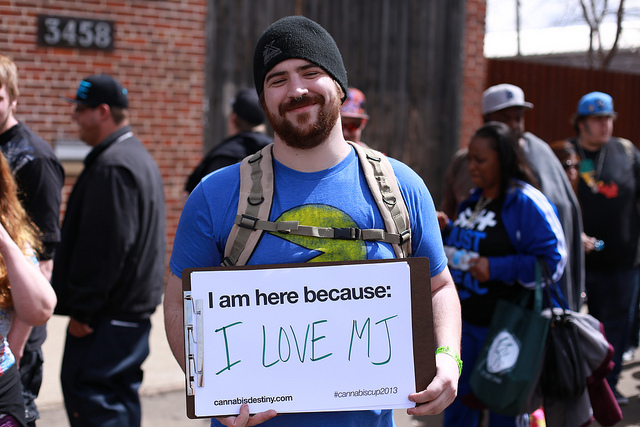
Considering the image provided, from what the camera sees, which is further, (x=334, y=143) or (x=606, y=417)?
(x=606, y=417)

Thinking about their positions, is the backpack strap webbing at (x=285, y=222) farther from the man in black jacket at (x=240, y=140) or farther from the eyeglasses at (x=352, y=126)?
the eyeglasses at (x=352, y=126)

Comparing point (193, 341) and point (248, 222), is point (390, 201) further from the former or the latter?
point (193, 341)

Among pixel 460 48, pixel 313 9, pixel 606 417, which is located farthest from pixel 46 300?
pixel 460 48

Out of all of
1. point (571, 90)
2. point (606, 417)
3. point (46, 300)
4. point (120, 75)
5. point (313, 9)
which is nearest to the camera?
point (46, 300)

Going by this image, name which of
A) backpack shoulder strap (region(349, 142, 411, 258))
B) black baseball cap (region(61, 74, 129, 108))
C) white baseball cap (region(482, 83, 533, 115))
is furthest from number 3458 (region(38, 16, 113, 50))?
backpack shoulder strap (region(349, 142, 411, 258))

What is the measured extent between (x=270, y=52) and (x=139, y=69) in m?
5.02

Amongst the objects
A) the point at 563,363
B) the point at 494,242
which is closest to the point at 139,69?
the point at 494,242

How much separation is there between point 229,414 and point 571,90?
30.2 ft

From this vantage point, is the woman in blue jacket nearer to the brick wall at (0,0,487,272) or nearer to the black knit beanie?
the black knit beanie

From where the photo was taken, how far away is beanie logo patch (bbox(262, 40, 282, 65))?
73.7 inches

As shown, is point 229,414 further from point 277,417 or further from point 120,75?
point 120,75

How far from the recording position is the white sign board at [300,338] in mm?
1729

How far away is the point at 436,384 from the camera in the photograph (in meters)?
1.76

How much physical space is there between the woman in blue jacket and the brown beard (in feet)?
5.85
